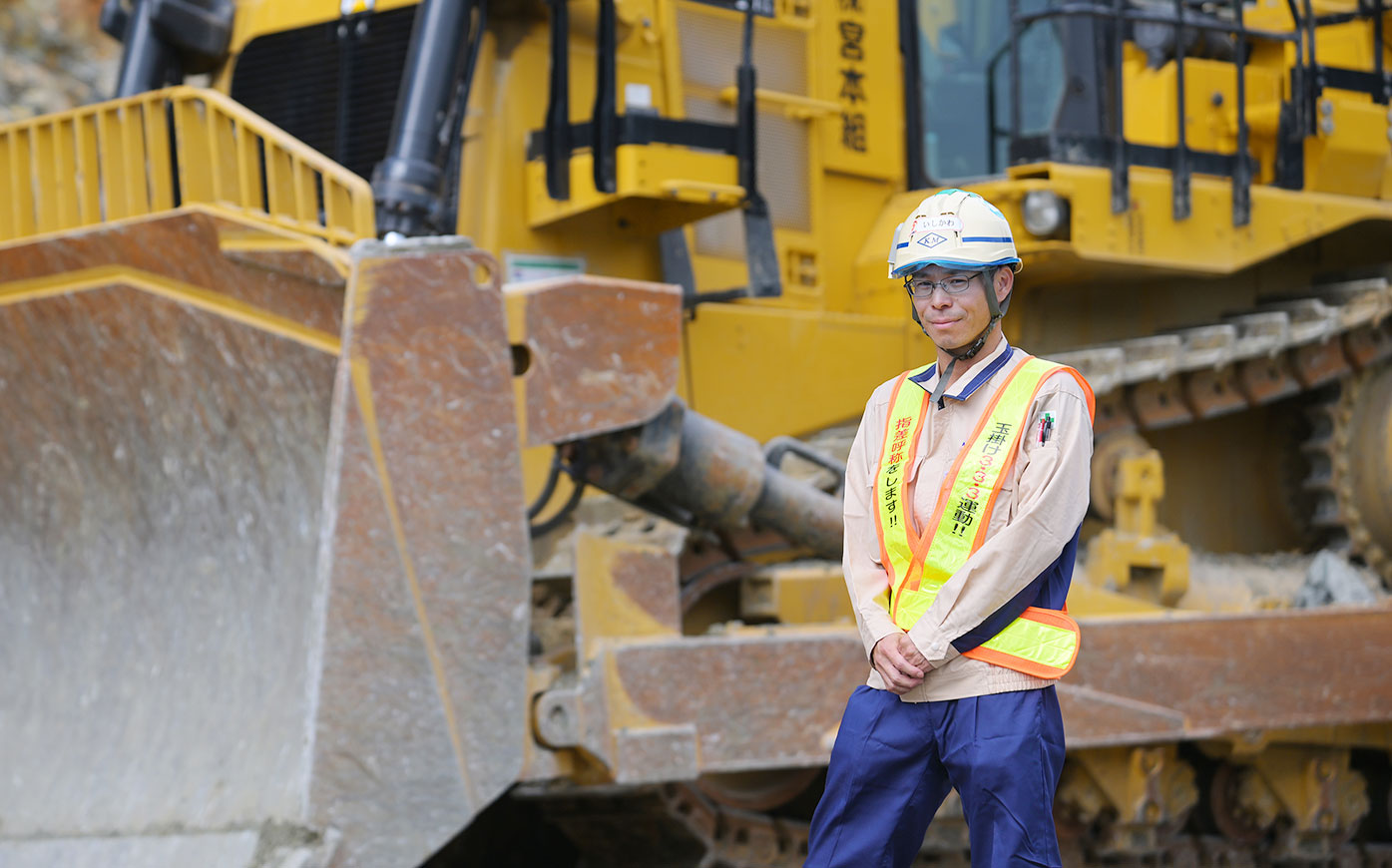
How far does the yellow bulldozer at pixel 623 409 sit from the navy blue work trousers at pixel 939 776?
123 centimetres

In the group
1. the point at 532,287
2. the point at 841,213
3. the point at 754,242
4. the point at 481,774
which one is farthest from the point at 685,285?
the point at 481,774

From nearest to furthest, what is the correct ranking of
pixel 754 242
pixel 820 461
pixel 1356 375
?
pixel 820 461, pixel 754 242, pixel 1356 375

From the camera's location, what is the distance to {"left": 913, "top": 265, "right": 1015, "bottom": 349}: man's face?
2.60 metres

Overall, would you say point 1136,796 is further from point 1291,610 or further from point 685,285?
point 685,285

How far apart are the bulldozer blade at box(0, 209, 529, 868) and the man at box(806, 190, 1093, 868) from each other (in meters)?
1.20

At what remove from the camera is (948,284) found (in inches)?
103

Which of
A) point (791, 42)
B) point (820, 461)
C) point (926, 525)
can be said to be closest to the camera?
point (926, 525)

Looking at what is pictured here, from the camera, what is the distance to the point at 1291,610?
5.08 m

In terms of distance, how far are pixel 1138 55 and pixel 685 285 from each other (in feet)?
7.04

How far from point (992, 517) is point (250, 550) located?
7.14ft

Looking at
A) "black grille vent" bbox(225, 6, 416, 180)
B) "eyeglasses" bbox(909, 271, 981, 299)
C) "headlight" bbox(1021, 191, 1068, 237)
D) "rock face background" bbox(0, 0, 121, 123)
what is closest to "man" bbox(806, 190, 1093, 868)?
"eyeglasses" bbox(909, 271, 981, 299)

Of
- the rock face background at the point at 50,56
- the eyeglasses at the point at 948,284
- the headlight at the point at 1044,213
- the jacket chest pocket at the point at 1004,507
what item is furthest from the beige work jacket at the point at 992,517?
the rock face background at the point at 50,56

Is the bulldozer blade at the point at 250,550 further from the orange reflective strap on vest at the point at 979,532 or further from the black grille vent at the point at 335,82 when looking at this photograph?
the black grille vent at the point at 335,82

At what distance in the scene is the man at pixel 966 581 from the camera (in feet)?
8.21
